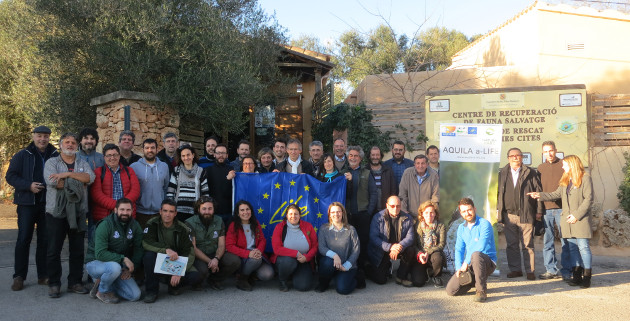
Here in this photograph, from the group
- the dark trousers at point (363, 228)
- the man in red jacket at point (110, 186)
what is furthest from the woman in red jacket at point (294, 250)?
the man in red jacket at point (110, 186)

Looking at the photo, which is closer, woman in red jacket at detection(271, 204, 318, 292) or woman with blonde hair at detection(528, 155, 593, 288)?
woman in red jacket at detection(271, 204, 318, 292)

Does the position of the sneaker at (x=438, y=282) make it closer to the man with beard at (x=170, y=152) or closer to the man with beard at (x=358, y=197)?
the man with beard at (x=358, y=197)

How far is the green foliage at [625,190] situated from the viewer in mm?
9562

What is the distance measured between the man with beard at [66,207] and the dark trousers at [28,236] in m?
0.36

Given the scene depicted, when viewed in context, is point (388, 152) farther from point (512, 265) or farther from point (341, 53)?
point (341, 53)

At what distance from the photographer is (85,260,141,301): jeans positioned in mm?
5309

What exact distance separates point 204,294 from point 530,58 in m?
10.6

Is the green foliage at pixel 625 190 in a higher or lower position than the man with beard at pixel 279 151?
lower

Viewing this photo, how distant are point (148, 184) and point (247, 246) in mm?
1450

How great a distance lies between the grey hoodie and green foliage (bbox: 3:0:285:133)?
11.2ft

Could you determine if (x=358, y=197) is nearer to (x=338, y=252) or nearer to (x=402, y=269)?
(x=338, y=252)

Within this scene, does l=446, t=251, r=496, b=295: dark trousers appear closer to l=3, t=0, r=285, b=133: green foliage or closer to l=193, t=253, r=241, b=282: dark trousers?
l=193, t=253, r=241, b=282: dark trousers

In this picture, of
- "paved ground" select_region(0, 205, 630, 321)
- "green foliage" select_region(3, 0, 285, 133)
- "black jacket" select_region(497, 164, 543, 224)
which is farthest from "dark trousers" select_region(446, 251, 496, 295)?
"green foliage" select_region(3, 0, 285, 133)

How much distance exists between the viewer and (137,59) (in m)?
9.27
